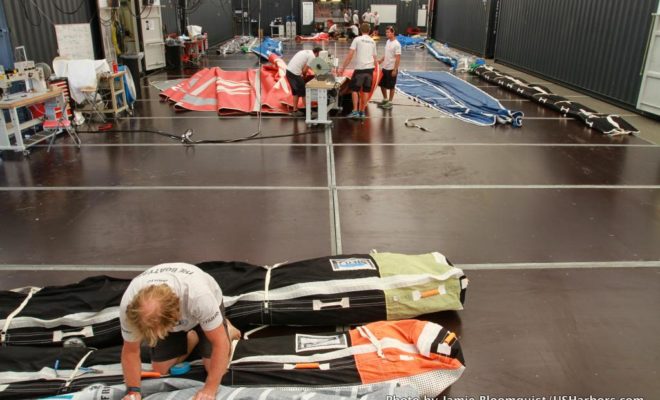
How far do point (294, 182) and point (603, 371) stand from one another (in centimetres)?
368

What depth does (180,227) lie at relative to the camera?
177 inches

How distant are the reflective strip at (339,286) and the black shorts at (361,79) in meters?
6.05

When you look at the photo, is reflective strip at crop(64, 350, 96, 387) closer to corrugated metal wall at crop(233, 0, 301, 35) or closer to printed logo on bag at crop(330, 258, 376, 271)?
printed logo on bag at crop(330, 258, 376, 271)

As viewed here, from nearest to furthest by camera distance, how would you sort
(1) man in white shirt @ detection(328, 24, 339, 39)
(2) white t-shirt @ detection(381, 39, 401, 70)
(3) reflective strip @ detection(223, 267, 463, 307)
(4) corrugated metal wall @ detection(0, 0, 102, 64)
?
(3) reflective strip @ detection(223, 267, 463, 307) → (4) corrugated metal wall @ detection(0, 0, 102, 64) → (2) white t-shirt @ detection(381, 39, 401, 70) → (1) man in white shirt @ detection(328, 24, 339, 39)

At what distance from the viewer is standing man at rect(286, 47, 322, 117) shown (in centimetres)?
848

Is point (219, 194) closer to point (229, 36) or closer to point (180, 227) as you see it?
point (180, 227)

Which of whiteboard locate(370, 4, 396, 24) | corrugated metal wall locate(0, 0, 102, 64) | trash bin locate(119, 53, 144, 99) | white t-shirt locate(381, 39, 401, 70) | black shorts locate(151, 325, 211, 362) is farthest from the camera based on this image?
whiteboard locate(370, 4, 396, 24)

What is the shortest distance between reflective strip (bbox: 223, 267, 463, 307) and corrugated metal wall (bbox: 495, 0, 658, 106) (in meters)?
7.99

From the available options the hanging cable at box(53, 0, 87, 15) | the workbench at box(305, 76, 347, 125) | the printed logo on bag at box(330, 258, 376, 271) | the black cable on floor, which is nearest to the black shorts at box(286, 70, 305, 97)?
the workbench at box(305, 76, 347, 125)

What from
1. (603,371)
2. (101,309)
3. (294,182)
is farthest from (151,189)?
(603,371)

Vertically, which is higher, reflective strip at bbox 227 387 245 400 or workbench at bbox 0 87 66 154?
workbench at bbox 0 87 66 154

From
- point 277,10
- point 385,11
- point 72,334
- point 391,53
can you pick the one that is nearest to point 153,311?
point 72,334

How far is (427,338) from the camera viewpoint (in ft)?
8.67

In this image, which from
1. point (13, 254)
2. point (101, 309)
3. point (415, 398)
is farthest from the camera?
point (13, 254)
